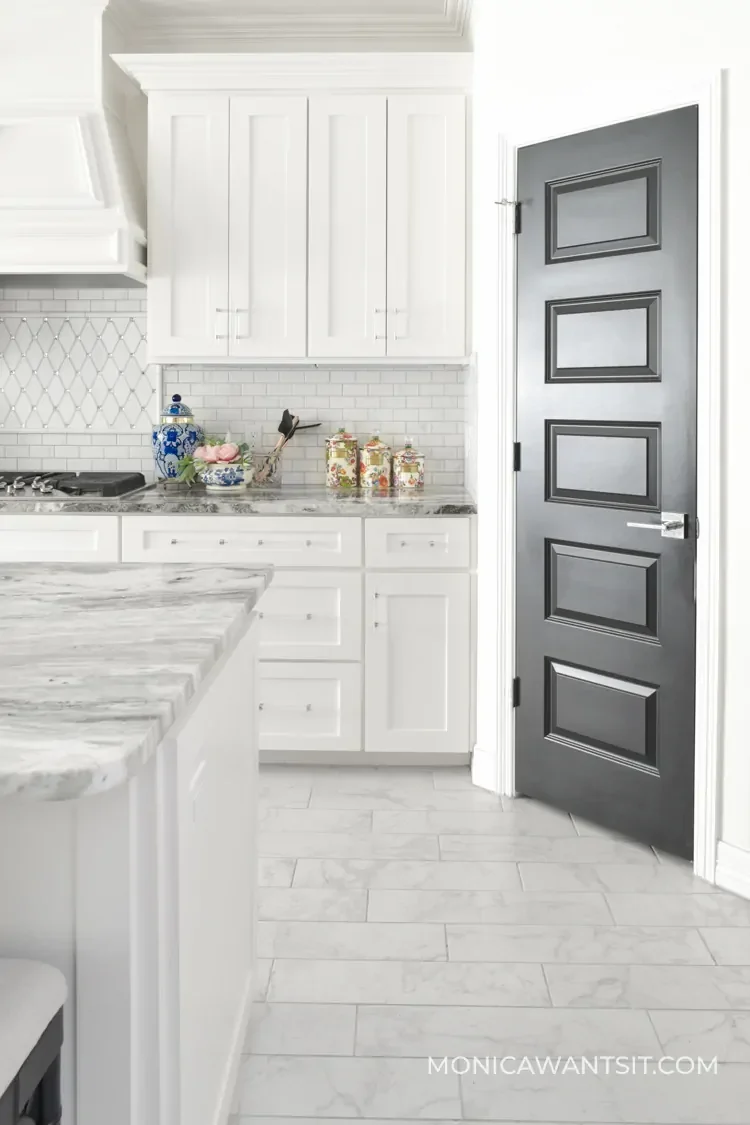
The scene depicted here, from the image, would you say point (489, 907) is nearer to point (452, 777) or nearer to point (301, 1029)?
point (301, 1029)

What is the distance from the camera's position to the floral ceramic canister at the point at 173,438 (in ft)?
14.2

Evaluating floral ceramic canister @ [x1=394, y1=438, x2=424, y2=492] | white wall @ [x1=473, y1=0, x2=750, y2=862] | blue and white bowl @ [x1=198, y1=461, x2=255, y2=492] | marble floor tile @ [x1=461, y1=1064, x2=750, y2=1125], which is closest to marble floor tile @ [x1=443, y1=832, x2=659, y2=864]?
white wall @ [x1=473, y1=0, x2=750, y2=862]

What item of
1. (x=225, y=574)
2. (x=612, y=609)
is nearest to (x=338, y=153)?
(x=612, y=609)

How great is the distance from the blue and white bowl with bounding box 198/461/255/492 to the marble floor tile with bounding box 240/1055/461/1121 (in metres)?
2.43

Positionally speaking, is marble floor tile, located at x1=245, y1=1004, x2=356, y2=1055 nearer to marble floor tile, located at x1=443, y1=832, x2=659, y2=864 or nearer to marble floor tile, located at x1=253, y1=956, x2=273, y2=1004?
marble floor tile, located at x1=253, y1=956, x2=273, y2=1004

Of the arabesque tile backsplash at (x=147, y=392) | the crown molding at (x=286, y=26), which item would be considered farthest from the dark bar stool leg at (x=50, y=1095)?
the crown molding at (x=286, y=26)

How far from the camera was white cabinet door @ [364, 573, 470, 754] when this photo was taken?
12.6 ft

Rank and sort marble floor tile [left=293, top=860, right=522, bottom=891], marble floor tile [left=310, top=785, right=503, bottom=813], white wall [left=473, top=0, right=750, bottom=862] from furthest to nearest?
marble floor tile [left=310, top=785, right=503, bottom=813] → marble floor tile [left=293, top=860, right=522, bottom=891] → white wall [left=473, top=0, right=750, bottom=862]

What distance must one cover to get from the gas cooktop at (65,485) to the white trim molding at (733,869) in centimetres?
241

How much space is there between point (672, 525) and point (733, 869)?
0.96 metres

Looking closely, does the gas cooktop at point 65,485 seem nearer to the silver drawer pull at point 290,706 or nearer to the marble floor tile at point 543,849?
the silver drawer pull at point 290,706

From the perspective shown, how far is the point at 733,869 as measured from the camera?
291 centimetres

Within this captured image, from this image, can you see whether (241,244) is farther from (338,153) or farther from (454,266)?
(454,266)

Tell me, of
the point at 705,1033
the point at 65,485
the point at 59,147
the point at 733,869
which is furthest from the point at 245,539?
the point at 705,1033
